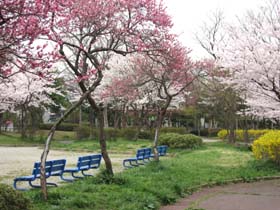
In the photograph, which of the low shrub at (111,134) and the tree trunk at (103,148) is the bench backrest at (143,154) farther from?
the low shrub at (111,134)

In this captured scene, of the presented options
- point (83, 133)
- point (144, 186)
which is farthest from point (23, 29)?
point (83, 133)

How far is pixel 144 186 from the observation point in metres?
9.86

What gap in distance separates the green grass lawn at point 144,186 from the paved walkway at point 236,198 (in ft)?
1.29

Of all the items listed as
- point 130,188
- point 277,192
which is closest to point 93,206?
point 130,188

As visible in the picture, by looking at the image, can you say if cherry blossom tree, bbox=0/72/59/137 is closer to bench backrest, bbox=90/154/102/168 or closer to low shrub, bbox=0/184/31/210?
bench backrest, bbox=90/154/102/168

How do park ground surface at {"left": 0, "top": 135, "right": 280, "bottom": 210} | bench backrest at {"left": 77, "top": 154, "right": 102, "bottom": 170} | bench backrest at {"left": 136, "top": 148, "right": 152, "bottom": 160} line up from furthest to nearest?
bench backrest at {"left": 136, "top": 148, "right": 152, "bottom": 160}
bench backrest at {"left": 77, "top": 154, "right": 102, "bottom": 170}
park ground surface at {"left": 0, "top": 135, "right": 280, "bottom": 210}

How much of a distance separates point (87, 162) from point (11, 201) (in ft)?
23.5

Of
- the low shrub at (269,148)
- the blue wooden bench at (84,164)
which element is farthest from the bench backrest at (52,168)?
the low shrub at (269,148)

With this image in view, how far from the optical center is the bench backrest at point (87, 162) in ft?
41.1

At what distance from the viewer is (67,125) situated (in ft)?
170

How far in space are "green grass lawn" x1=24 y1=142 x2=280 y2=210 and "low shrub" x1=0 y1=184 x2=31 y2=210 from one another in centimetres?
110

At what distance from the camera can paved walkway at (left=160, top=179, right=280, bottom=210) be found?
8.72m

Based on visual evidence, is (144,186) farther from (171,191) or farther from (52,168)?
(52,168)

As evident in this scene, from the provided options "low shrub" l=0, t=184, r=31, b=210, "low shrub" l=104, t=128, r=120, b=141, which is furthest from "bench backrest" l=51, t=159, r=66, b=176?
"low shrub" l=104, t=128, r=120, b=141
